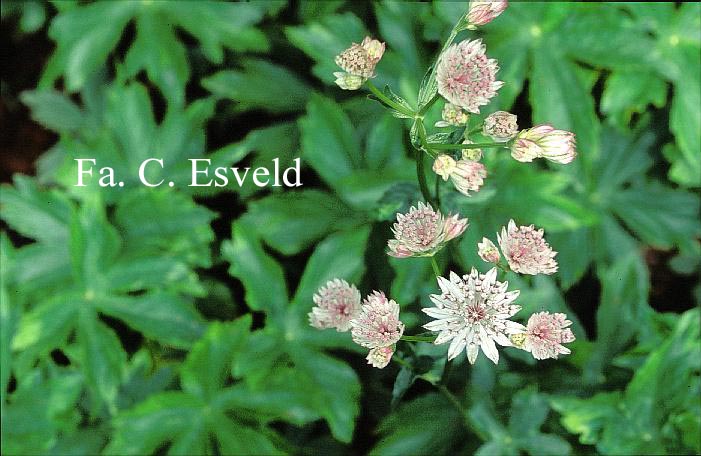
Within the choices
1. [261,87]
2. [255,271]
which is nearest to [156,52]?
[261,87]

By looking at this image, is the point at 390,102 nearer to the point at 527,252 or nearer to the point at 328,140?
the point at 527,252

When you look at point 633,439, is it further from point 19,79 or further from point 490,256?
point 19,79

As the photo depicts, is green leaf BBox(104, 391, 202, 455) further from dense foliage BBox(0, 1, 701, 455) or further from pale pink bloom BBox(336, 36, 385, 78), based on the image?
pale pink bloom BBox(336, 36, 385, 78)

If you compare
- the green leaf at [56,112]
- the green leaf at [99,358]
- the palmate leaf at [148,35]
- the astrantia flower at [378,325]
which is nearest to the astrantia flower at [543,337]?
the astrantia flower at [378,325]

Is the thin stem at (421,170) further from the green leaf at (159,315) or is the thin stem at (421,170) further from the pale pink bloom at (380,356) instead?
the green leaf at (159,315)

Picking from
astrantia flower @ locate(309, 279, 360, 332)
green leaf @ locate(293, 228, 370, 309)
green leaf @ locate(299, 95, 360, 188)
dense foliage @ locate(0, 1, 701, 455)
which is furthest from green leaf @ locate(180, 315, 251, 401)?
astrantia flower @ locate(309, 279, 360, 332)

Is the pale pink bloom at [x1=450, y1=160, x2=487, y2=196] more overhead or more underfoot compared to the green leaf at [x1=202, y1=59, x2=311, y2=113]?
more overhead
